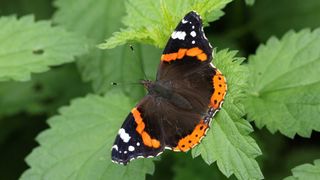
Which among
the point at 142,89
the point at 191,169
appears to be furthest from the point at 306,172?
the point at 142,89

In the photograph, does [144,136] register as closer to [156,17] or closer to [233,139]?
[233,139]

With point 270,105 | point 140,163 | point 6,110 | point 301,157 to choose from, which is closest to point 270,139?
point 301,157

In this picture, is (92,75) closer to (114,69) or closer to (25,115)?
(114,69)

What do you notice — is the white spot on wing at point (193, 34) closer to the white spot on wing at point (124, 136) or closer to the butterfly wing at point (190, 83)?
the butterfly wing at point (190, 83)

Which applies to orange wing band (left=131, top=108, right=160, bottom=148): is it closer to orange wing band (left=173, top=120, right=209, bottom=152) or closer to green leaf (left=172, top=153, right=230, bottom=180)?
orange wing band (left=173, top=120, right=209, bottom=152)

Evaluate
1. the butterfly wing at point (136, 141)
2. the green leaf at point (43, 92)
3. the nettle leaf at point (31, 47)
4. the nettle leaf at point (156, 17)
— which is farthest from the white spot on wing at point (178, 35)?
the green leaf at point (43, 92)
